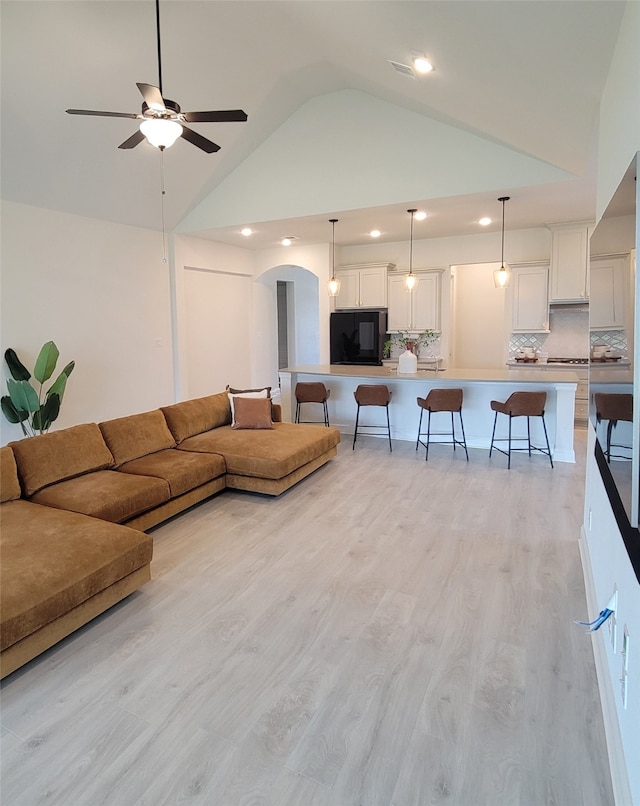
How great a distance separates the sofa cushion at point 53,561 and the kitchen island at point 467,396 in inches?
148

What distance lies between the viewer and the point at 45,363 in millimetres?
4852

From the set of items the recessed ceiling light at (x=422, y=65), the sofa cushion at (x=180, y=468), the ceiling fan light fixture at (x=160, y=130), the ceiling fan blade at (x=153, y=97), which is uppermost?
the recessed ceiling light at (x=422, y=65)

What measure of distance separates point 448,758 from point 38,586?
1884 mm

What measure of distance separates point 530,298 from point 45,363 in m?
6.24

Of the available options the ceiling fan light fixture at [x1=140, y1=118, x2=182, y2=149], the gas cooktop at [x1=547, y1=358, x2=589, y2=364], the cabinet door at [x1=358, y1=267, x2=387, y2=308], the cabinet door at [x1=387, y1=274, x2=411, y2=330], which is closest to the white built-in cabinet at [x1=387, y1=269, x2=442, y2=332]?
the cabinet door at [x1=387, y1=274, x2=411, y2=330]

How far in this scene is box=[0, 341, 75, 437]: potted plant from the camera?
4754 mm

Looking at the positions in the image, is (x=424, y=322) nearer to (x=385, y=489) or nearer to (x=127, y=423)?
(x=385, y=489)

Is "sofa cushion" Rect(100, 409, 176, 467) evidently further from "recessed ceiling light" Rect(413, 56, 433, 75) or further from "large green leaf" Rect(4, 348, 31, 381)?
"recessed ceiling light" Rect(413, 56, 433, 75)

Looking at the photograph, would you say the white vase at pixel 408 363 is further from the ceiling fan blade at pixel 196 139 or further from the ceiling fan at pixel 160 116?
the ceiling fan at pixel 160 116

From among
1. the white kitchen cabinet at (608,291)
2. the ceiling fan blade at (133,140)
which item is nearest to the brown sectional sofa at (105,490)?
the ceiling fan blade at (133,140)

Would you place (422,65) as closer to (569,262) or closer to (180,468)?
(180,468)

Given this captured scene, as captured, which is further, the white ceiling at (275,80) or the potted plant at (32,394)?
the potted plant at (32,394)

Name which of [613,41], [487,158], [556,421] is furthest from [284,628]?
[487,158]

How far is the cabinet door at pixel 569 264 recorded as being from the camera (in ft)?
20.8
